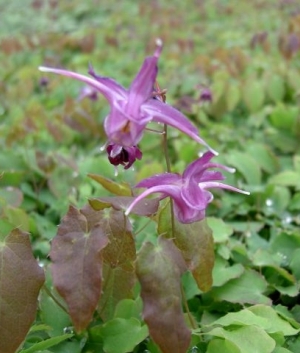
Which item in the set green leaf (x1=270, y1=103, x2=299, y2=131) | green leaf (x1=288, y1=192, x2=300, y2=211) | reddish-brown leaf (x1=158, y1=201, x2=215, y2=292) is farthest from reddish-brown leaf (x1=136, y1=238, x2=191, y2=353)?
green leaf (x1=270, y1=103, x2=299, y2=131)

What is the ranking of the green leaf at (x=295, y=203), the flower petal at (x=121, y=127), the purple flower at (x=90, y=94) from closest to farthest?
the flower petal at (x=121, y=127) → the green leaf at (x=295, y=203) → the purple flower at (x=90, y=94)

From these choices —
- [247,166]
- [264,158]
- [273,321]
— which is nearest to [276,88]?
[264,158]

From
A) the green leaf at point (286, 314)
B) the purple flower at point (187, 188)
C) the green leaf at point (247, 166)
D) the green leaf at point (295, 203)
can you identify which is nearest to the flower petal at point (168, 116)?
the purple flower at point (187, 188)

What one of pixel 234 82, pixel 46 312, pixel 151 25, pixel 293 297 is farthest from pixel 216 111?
pixel 151 25

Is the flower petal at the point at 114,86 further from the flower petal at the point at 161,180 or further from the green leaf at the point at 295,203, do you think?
the green leaf at the point at 295,203

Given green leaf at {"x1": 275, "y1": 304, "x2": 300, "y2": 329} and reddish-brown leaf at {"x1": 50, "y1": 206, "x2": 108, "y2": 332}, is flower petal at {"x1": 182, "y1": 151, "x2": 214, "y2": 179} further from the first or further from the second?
green leaf at {"x1": 275, "y1": 304, "x2": 300, "y2": 329}

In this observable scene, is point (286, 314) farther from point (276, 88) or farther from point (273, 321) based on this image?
point (276, 88)
